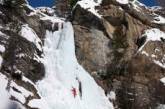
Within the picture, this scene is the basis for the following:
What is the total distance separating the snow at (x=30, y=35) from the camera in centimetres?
3158

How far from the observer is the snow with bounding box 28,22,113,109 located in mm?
28219

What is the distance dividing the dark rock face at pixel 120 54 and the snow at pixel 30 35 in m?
5.10

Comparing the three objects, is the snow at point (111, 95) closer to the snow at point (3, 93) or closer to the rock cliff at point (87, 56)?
the rock cliff at point (87, 56)

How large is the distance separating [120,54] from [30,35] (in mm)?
9781

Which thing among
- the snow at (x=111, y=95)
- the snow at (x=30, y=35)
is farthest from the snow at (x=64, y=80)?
the snow at (x=30, y=35)

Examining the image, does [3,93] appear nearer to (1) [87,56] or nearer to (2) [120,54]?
(1) [87,56]

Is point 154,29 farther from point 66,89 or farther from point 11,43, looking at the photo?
point 11,43

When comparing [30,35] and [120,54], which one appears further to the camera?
[120,54]

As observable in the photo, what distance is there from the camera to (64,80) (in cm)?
3153

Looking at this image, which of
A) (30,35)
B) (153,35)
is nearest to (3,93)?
(30,35)

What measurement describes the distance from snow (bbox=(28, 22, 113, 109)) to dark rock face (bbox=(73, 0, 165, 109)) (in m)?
1.26

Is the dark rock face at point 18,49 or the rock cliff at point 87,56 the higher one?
the dark rock face at point 18,49

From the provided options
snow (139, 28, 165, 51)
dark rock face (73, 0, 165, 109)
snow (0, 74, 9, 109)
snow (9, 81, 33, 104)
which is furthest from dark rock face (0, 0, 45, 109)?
snow (139, 28, 165, 51)

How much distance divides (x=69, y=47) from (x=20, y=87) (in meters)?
11.2
